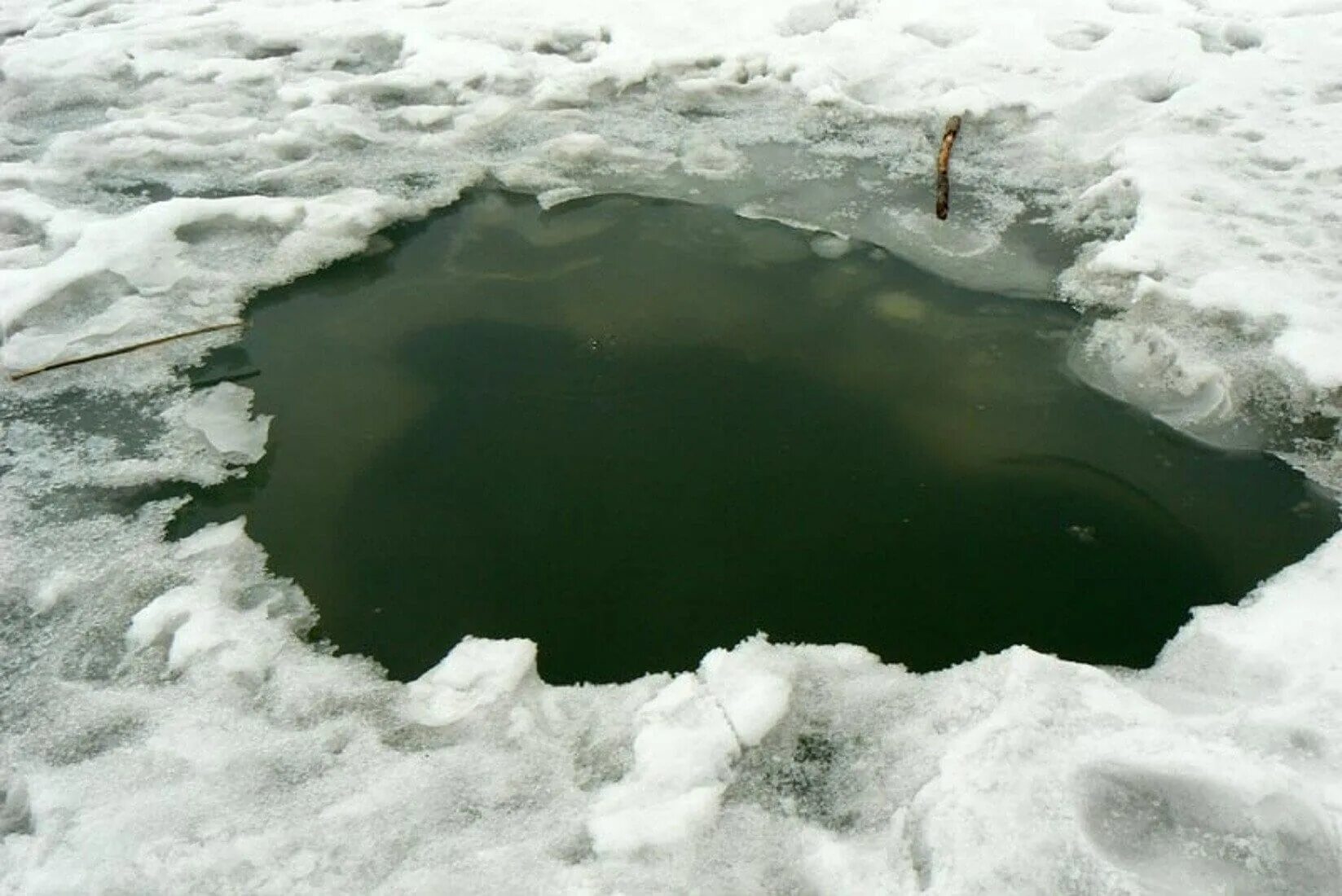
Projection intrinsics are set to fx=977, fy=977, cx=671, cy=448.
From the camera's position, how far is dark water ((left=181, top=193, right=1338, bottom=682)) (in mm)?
2275

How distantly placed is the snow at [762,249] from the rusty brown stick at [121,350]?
4 centimetres

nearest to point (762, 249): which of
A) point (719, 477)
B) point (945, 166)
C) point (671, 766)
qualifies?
point (945, 166)

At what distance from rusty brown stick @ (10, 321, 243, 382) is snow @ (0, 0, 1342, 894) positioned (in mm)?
A: 40

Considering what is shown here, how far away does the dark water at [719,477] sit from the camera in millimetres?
2275

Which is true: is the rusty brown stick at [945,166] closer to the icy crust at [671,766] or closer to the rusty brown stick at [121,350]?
the icy crust at [671,766]

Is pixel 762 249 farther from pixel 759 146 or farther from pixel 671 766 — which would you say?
pixel 671 766

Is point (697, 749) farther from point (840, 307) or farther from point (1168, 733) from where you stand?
point (840, 307)

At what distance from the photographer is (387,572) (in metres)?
2.41

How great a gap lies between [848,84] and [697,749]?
3.69m

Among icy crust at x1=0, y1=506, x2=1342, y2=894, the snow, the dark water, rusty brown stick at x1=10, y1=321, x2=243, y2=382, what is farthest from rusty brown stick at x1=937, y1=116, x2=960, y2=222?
rusty brown stick at x1=10, y1=321, x2=243, y2=382

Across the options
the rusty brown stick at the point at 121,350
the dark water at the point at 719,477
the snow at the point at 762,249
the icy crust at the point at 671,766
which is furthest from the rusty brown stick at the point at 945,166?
the rusty brown stick at the point at 121,350

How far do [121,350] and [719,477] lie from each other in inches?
83.5

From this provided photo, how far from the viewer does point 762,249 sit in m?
3.58

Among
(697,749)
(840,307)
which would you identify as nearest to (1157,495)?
(840,307)
